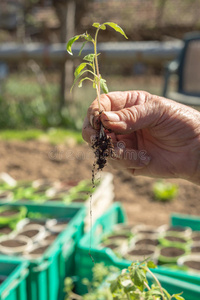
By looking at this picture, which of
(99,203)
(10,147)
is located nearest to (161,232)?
(99,203)

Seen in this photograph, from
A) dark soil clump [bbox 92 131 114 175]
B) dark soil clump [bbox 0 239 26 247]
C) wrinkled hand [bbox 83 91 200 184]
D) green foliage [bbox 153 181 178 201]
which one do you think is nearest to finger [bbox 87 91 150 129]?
wrinkled hand [bbox 83 91 200 184]

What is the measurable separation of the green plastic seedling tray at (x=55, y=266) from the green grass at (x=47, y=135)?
3.26 meters

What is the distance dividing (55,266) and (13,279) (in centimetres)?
41

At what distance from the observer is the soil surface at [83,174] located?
13.3ft

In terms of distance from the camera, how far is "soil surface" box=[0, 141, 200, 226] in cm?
406

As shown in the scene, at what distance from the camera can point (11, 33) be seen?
13.0 meters

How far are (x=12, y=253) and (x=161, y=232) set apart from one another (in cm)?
115

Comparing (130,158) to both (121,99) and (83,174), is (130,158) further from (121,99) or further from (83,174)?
(83,174)

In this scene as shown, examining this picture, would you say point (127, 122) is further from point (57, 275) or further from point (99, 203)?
point (99, 203)

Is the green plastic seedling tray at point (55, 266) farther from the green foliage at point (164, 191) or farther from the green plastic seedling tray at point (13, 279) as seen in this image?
the green foliage at point (164, 191)

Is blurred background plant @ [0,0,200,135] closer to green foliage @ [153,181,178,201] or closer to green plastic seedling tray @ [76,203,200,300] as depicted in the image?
green foliage @ [153,181,178,201]

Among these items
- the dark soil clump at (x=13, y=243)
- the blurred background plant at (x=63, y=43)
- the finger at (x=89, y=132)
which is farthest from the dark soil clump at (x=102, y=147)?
the blurred background plant at (x=63, y=43)

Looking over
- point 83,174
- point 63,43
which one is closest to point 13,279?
point 83,174

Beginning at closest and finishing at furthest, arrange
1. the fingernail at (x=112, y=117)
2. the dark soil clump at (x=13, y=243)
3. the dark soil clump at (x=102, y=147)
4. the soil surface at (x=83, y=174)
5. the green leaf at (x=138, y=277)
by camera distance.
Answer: the green leaf at (x=138, y=277), the fingernail at (x=112, y=117), the dark soil clump at (x=102, y=147), the dark soil clump at (x=13, y=243), the soil surface at (x=83, y=174)
